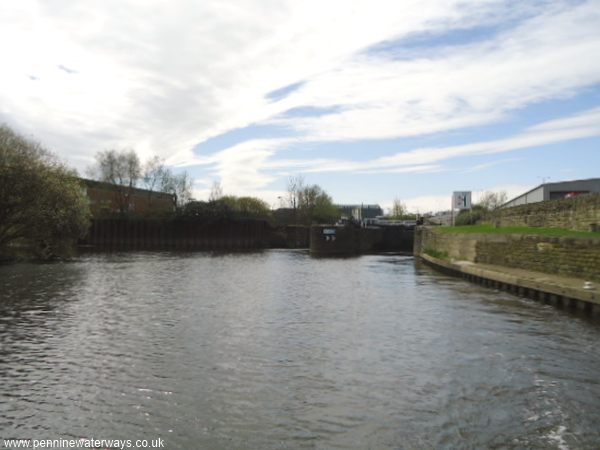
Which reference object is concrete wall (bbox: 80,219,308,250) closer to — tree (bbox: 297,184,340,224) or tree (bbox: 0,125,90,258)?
tree (bbox: 297,184,340,224)

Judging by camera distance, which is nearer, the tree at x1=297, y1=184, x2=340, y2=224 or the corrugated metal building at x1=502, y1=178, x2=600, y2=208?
the corrugated metal building at x1=502, y1=178, x2=600, y2=208

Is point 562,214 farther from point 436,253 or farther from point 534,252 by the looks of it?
point 436,253

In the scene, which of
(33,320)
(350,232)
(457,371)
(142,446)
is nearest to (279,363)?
(457,371)

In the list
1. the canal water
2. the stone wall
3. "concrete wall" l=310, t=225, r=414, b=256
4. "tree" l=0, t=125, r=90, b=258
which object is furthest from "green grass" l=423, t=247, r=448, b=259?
"tree" l=0, t=125, r=90, b=258

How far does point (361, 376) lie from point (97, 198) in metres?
99.0

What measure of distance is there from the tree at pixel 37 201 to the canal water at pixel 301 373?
58.1ft

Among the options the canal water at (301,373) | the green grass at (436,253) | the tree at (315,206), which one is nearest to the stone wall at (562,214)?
the green grass at (436,253)

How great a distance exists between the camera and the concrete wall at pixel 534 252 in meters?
22.1

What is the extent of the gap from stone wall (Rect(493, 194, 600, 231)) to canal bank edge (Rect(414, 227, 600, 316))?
13.8 ft

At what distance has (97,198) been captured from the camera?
4067 inches

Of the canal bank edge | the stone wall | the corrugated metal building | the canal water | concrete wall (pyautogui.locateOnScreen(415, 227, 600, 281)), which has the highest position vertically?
the corrugated metal building

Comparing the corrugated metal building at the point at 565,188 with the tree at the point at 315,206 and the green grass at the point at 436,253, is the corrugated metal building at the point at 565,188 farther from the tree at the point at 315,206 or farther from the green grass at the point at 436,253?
the tree at the point at 315,206

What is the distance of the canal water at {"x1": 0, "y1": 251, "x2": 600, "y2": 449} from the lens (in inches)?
361

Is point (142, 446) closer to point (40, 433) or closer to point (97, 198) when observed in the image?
point (40, 433)
